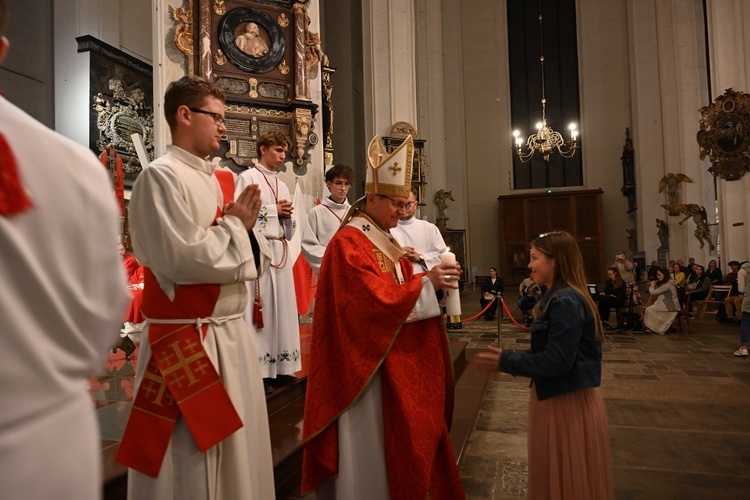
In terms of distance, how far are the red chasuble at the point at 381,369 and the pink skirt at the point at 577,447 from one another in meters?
0.46

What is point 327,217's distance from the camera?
477 cm

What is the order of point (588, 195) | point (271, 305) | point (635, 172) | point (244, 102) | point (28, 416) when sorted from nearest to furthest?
point (28, 416)
point (271, 305)
point (244, 102)
point (635, 172)
point (588, 195)

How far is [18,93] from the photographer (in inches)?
416

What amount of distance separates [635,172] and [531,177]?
4068 millimetres

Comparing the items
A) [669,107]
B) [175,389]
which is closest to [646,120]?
[669,107]

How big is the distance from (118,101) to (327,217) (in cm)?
884

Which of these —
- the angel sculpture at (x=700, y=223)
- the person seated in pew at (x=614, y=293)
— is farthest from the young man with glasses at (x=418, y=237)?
the angel sculpture at (x=700, y=223)

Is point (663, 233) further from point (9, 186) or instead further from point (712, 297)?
point (9, 186)

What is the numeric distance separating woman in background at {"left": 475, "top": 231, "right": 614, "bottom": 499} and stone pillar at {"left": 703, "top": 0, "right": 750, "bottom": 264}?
10.6 m

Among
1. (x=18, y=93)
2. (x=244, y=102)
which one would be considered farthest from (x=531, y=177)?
(x=18, y=93)

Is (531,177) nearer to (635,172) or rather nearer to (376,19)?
(635,172)

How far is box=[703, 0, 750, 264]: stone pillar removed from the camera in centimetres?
1079

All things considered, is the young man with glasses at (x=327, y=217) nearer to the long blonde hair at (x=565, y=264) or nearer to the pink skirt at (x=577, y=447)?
the long blonde hair at (x=565, y=264)

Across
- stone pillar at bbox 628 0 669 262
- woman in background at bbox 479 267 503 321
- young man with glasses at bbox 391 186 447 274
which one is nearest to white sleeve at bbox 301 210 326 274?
young man with glasses at bbox 391 186 447 274
